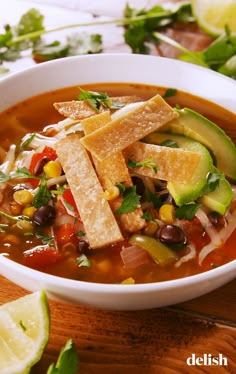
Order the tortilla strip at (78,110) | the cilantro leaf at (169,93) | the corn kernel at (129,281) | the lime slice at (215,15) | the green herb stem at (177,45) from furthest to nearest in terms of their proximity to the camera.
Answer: the lime slice at (215,15), the green herb stem at (177,45), the cilantro leaf at (169,93), the tortilla strip at (78,110), the corn kernel at (129,281)

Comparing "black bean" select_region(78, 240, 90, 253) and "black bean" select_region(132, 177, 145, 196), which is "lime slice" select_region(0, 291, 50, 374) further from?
"black bean" select_region(132, 177, 145, 196)

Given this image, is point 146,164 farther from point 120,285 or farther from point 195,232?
point 120,285

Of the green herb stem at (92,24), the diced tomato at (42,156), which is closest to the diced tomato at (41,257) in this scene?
the diced tomato at (42,156)

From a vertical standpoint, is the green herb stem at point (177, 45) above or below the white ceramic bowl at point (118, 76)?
below

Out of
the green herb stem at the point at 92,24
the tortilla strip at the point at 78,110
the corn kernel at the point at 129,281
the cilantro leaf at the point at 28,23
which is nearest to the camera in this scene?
the corn kernel at the point at 129,281

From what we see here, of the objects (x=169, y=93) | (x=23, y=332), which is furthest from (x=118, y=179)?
(x=169, y=93)

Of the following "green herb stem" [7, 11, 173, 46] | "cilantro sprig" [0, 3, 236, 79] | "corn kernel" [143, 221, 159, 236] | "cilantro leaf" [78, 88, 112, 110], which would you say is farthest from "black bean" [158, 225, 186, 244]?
"green herb stem" [7, 11, 173, 46]

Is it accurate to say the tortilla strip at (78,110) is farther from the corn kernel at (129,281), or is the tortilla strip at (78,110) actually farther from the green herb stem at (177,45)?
the green herb stem at (177,45)

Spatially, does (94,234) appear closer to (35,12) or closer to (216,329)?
(216,329)
